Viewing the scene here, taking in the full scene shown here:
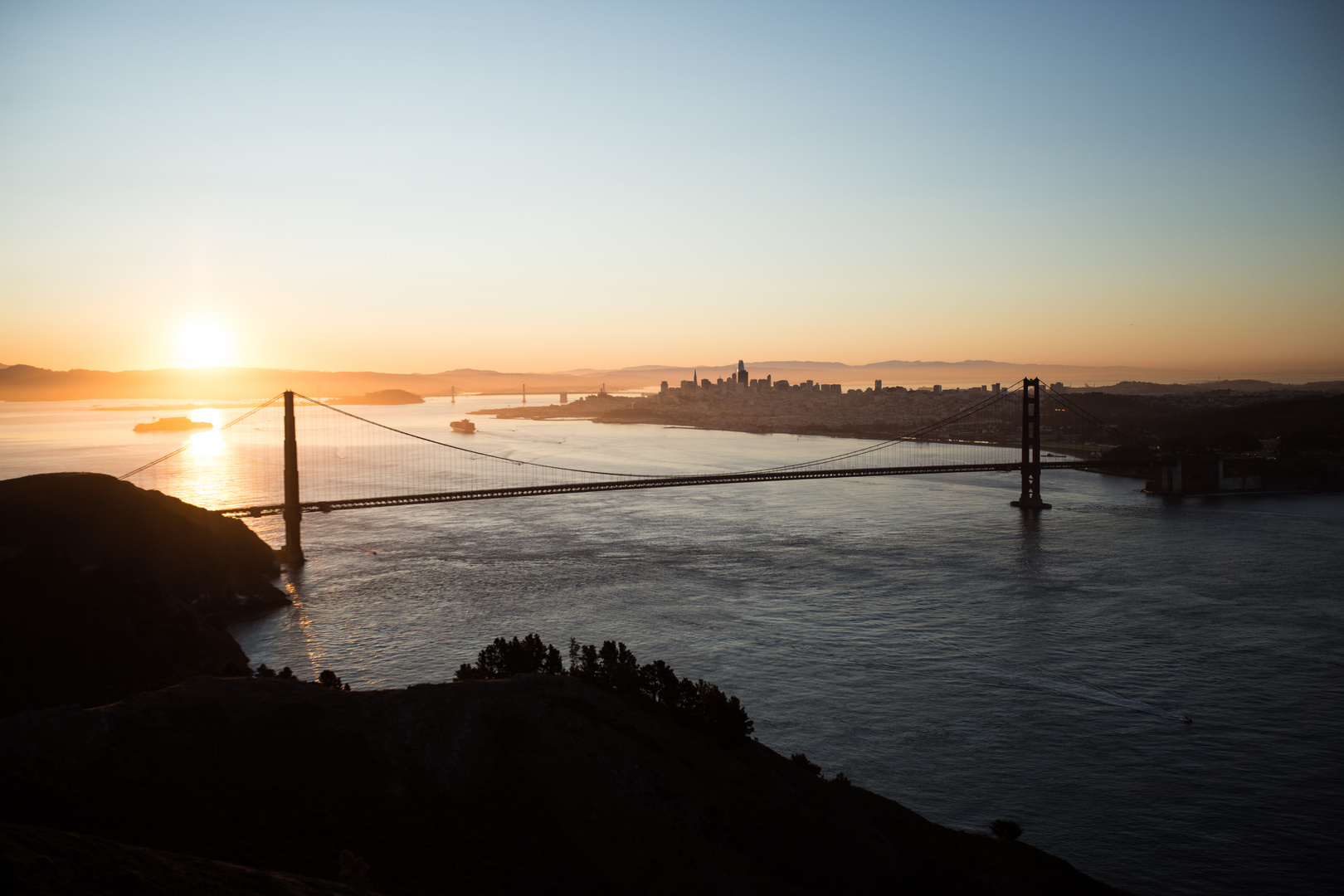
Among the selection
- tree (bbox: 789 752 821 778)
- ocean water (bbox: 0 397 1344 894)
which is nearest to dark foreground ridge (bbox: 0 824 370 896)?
tree (bbox: 789 752 821 778)

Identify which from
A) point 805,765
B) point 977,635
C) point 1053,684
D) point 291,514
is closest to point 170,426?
point 291,514

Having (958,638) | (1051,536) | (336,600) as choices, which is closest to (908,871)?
(958,638)

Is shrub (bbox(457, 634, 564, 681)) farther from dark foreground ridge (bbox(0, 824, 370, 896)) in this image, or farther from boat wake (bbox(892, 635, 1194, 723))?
boat wake (bbox(892, 635, 1194, 723))

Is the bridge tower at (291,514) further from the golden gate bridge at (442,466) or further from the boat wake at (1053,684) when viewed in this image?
the boat wake at (1053,684)

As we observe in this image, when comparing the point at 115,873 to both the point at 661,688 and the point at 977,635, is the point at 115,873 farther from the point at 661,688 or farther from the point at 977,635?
the point at 977,635

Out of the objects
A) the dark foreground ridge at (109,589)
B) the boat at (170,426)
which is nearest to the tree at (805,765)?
the dark foreground ridge at (109,589)

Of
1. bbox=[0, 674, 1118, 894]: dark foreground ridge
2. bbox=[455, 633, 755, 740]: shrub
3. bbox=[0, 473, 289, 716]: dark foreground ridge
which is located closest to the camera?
bbox=[0, 674, 1118, 894]: dark foreground ridge
